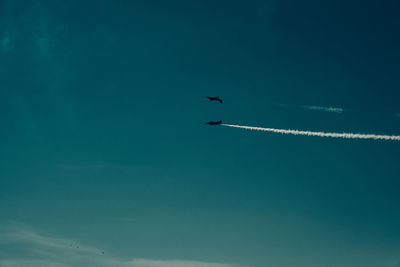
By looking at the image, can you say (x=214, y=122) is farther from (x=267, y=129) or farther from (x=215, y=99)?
(x=267, y=129)

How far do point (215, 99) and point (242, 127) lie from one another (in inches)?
875

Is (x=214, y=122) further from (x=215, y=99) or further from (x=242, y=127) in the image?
(x=242, y=127)

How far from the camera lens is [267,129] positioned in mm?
110312

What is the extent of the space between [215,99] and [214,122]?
8.83 meters

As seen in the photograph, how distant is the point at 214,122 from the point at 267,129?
30112 mm

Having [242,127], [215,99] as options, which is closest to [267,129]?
[242,127]

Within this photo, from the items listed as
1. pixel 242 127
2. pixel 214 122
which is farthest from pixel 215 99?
pixel 242 127

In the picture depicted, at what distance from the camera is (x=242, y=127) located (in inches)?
4513

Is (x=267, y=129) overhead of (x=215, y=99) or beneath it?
beneath

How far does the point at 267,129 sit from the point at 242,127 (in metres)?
8.14

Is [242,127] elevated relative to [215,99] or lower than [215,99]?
lower

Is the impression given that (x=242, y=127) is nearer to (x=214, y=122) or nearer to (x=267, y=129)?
(x=267, y=129)

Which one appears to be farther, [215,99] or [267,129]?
[215,99]

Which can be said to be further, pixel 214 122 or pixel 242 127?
pixel 214 122
